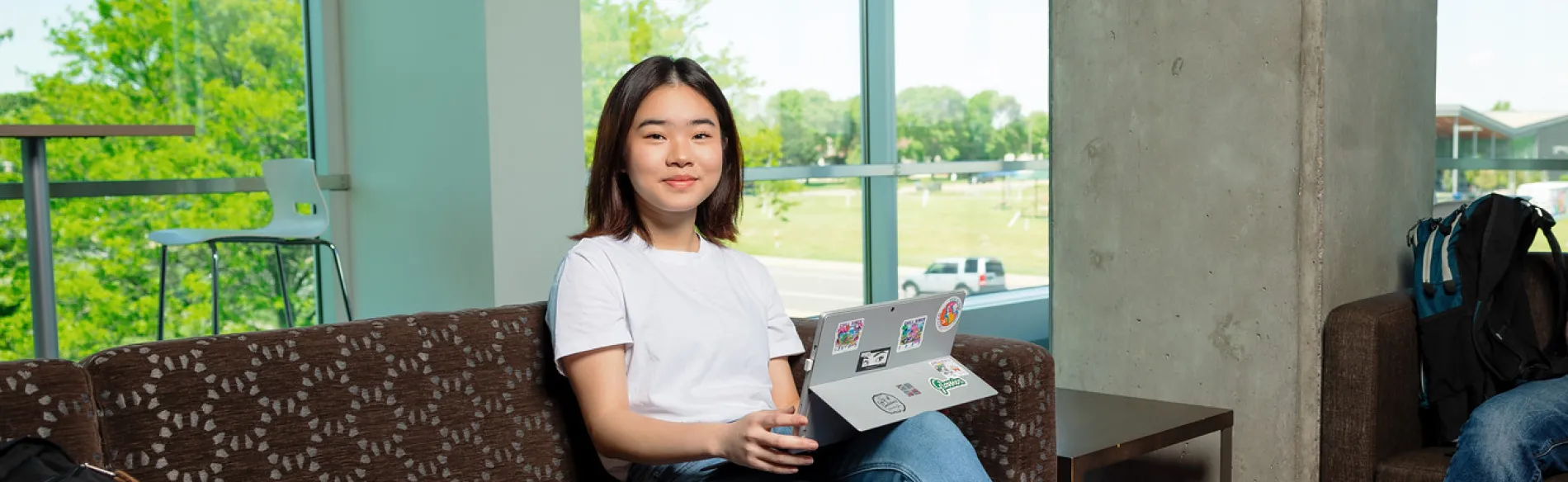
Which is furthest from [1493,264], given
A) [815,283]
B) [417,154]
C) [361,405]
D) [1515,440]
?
[815,283]

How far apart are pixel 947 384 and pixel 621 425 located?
43cm

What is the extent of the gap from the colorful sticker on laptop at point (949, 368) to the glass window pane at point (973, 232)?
13.4 feet

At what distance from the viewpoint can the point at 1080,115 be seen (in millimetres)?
2770

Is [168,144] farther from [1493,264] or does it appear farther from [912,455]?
[1493,264]

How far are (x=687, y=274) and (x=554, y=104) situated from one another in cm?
216

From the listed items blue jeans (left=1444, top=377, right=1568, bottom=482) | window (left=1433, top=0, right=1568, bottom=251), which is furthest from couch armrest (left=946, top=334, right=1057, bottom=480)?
window (left=1433, top=0, right=1568, bottom=251)

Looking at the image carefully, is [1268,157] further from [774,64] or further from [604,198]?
[774,64]

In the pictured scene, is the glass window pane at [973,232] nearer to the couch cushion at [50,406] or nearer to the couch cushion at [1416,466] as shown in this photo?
the couch cushion at [1416,466]

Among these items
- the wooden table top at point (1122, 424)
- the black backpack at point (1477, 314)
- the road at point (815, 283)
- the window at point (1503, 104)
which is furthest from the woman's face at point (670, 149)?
the window at point (1503, 104)

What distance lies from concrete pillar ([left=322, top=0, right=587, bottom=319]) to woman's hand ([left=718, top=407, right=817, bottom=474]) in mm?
2329

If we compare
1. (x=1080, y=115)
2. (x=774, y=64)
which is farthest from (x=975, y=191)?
(x=1080, y=115)

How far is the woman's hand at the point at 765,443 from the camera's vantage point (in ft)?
4.90

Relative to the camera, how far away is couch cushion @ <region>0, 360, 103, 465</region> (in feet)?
4.37

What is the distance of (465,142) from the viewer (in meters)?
3.80
